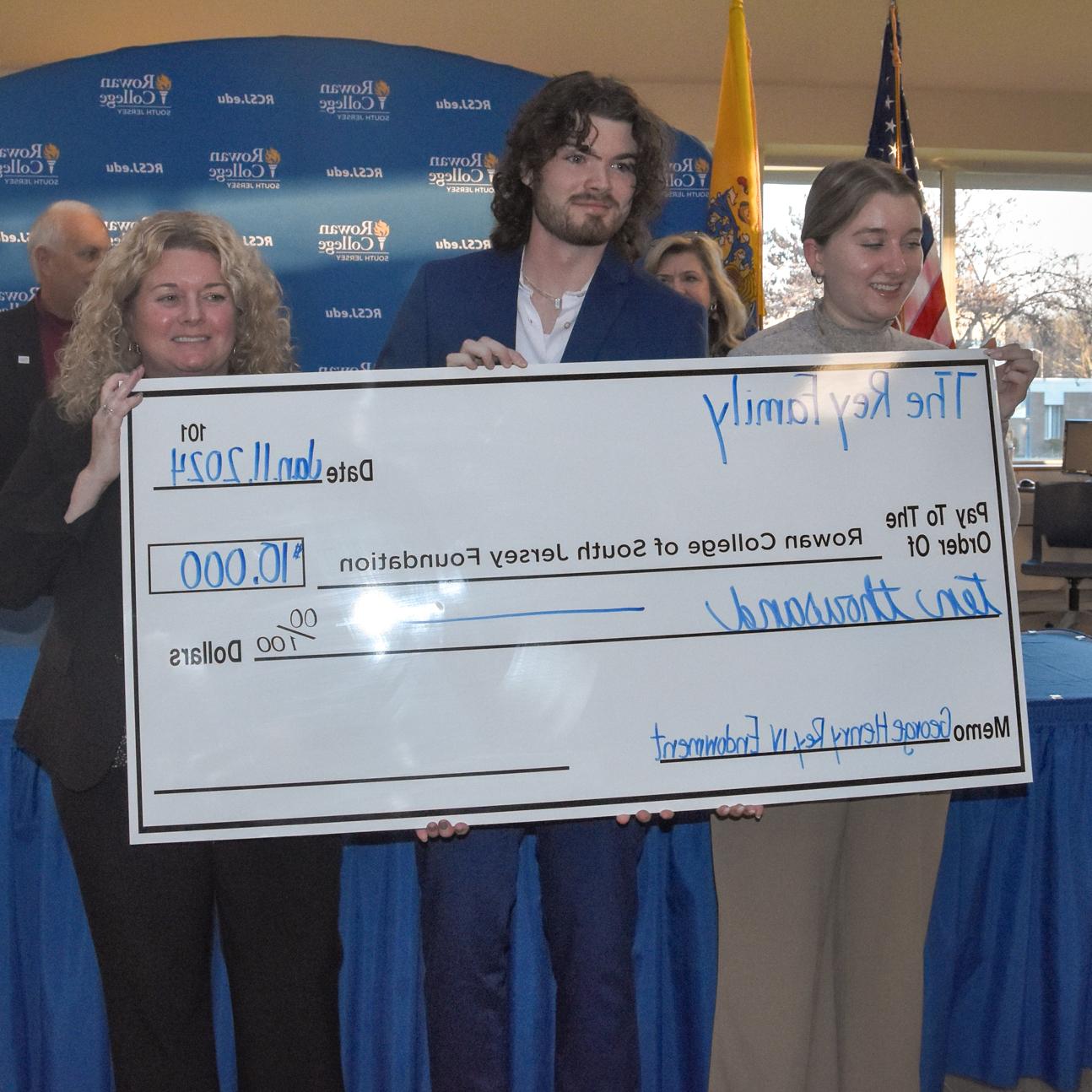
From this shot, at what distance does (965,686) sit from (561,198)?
0.97 m

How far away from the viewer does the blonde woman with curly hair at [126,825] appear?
1.36m

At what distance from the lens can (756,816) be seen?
4.84 ft

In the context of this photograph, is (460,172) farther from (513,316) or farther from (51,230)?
(513,316)

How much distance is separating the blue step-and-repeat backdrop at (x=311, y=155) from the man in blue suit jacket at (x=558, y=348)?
3420 millimetres

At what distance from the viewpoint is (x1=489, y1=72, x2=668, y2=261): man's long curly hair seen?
1609 mm

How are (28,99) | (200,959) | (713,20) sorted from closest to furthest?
(200,959), (28,99), (713,20)

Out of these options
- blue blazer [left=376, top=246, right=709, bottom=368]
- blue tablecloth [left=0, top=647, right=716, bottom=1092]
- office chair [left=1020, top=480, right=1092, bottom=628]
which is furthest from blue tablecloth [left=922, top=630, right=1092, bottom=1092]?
office chair [left=1020, top=480, right=1092, bottom=628]

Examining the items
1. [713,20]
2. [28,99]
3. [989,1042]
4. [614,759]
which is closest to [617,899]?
[614,759]

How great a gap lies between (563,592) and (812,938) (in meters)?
0.67

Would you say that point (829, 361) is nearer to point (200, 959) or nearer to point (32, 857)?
point (200, 959)

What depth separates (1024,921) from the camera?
1903mm

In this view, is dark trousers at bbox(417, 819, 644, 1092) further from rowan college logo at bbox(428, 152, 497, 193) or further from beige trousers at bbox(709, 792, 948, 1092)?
rowan college logo at bbox(428, 152, 497, 193)

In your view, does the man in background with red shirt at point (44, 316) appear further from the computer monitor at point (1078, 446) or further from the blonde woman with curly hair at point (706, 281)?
the computer monitor at point (1078, 446)

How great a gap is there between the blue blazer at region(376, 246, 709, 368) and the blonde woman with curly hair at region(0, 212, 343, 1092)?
339mm
